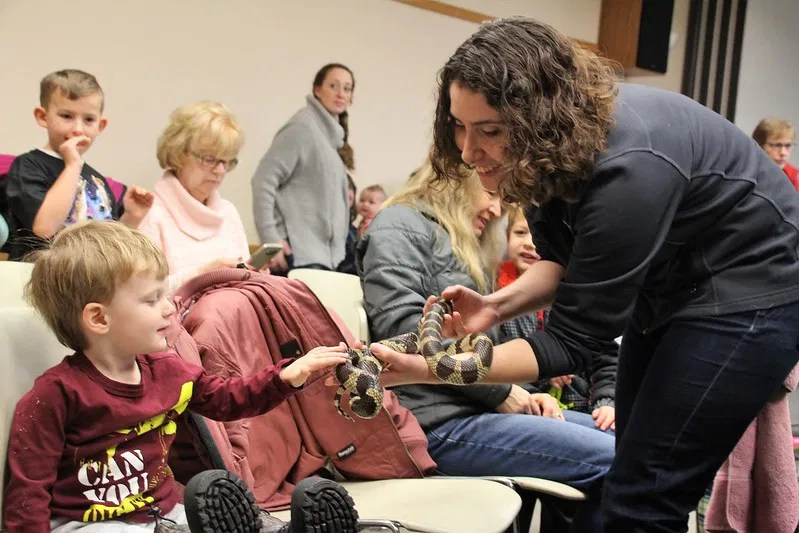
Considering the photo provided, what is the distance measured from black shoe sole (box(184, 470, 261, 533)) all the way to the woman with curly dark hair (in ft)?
2.54

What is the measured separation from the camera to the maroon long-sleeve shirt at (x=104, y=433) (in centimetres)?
175

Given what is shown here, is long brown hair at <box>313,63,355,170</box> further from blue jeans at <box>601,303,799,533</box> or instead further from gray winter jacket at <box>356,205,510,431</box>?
blue jeans at <box>601,303,799,533</box>

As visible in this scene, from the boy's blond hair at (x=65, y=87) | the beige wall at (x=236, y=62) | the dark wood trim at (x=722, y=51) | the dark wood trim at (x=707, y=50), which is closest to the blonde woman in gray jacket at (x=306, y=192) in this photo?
the beige wall at (x=236, y=62)

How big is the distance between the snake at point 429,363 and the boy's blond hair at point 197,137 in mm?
1737

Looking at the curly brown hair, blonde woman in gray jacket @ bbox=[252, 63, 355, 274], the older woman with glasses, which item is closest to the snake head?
the curly brown hair

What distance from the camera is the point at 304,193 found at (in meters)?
5.53

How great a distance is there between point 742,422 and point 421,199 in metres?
1.55

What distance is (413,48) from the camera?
807cm

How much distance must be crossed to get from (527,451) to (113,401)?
1466mm

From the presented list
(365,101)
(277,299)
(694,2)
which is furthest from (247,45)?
(694,2)

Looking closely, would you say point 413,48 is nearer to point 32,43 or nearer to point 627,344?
point 32,43

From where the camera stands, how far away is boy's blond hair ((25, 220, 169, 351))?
1.92m

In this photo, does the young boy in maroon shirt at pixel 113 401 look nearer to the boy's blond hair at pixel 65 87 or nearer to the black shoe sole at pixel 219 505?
the black shoe sole at pixel 219 505

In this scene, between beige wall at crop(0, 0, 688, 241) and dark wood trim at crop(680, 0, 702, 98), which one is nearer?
beige wall at crop(0, 0, 688, 241)
